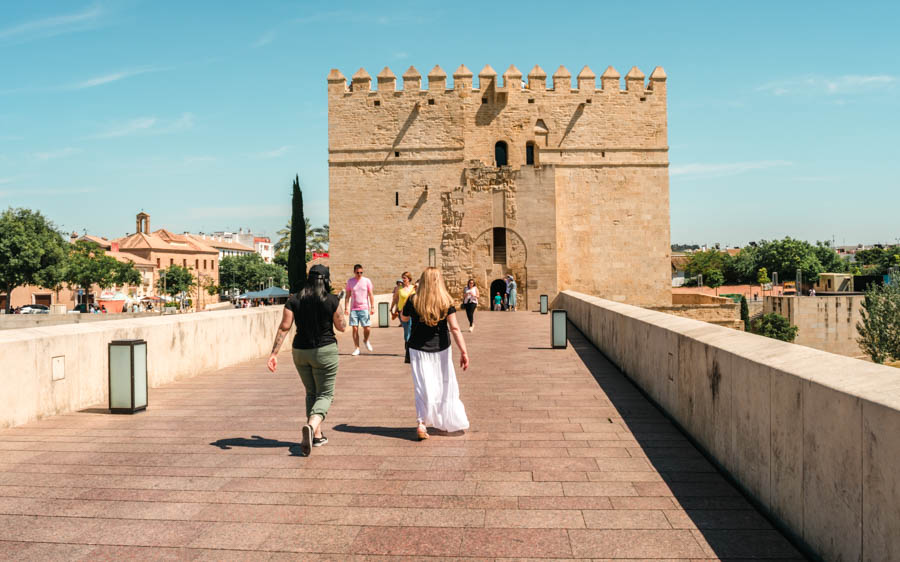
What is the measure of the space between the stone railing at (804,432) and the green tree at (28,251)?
2018 inches

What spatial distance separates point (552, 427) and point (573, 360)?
5.09 meters

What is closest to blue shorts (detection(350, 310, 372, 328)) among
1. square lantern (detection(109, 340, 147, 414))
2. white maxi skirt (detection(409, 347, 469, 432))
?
square lantern (detection(109, 340, 147, 414))

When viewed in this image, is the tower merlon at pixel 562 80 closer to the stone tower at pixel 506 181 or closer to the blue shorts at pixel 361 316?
the stone tower at pixel 506 181

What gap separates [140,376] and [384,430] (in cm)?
271

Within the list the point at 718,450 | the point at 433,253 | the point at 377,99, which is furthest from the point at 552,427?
the point at 377,99

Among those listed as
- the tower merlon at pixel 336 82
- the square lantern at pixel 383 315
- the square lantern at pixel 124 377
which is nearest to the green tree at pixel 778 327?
the tower merlon at pixel 336 82

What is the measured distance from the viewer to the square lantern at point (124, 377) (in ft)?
22.9

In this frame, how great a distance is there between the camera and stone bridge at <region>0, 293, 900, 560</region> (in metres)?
3.41

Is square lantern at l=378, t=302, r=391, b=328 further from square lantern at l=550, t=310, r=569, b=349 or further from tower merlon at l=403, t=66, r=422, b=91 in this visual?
tower merlon at l=403, t=66, r=422, b=91

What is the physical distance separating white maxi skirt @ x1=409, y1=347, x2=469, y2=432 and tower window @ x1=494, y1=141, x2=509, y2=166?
30319mm

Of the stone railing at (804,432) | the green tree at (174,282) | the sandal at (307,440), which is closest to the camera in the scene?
the stone railing at (804,432)

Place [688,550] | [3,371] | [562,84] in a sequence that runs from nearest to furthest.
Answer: [688,550]
[3,371]
[562,84]

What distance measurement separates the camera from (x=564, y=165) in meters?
35.5

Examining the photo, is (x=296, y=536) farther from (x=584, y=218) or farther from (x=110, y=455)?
(x=584, y=218)
